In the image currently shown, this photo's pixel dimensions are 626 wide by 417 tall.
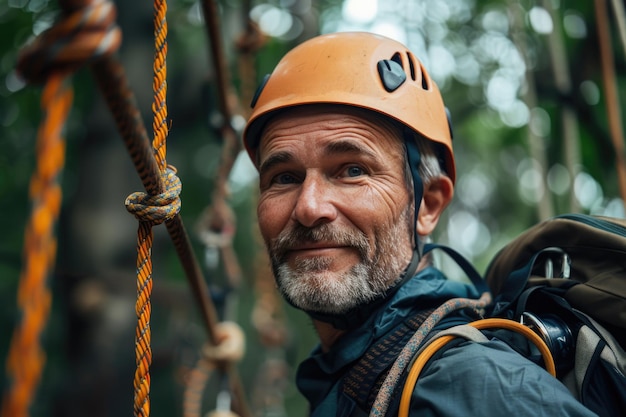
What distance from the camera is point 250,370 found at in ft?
48.4

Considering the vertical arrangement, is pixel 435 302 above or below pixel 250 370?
above

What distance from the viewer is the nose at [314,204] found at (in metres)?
1.88

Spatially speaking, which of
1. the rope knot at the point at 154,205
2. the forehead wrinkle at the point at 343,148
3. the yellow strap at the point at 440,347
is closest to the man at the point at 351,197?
the forehead wrinkle at the point at 343,148

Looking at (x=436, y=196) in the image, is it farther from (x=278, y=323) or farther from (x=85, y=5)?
(x=278, y=323)

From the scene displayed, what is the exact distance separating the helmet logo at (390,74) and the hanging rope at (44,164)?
1224 millimetres

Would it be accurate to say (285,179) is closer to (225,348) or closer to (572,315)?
(572,315)

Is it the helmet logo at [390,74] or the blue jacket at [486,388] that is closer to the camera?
the blue jacket at [486,388]

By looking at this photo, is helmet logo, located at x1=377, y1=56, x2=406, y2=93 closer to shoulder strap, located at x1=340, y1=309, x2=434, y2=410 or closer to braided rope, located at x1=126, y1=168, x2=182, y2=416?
shoulder strap, located at x1=340, y1=309, x2=434, y2=410

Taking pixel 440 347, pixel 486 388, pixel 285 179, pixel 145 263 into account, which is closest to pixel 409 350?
pixel 440 347

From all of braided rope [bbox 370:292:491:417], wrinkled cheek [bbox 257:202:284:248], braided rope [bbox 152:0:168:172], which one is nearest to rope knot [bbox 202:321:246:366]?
wrinkled cheek [bbox 257:202:284:248]

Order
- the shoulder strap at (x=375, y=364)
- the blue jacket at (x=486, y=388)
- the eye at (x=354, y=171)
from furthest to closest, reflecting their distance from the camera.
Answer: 1. the eye at (x=354, y=171)
2. the shoulder strap at (x=375, y=364)
3. the blue jacket at (x=486, y=388)

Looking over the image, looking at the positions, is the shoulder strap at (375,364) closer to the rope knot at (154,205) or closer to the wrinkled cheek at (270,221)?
the wrinkled cheek at (270,221)

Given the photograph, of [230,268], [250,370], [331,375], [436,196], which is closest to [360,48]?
[436,196]

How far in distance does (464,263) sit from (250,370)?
13.3m
